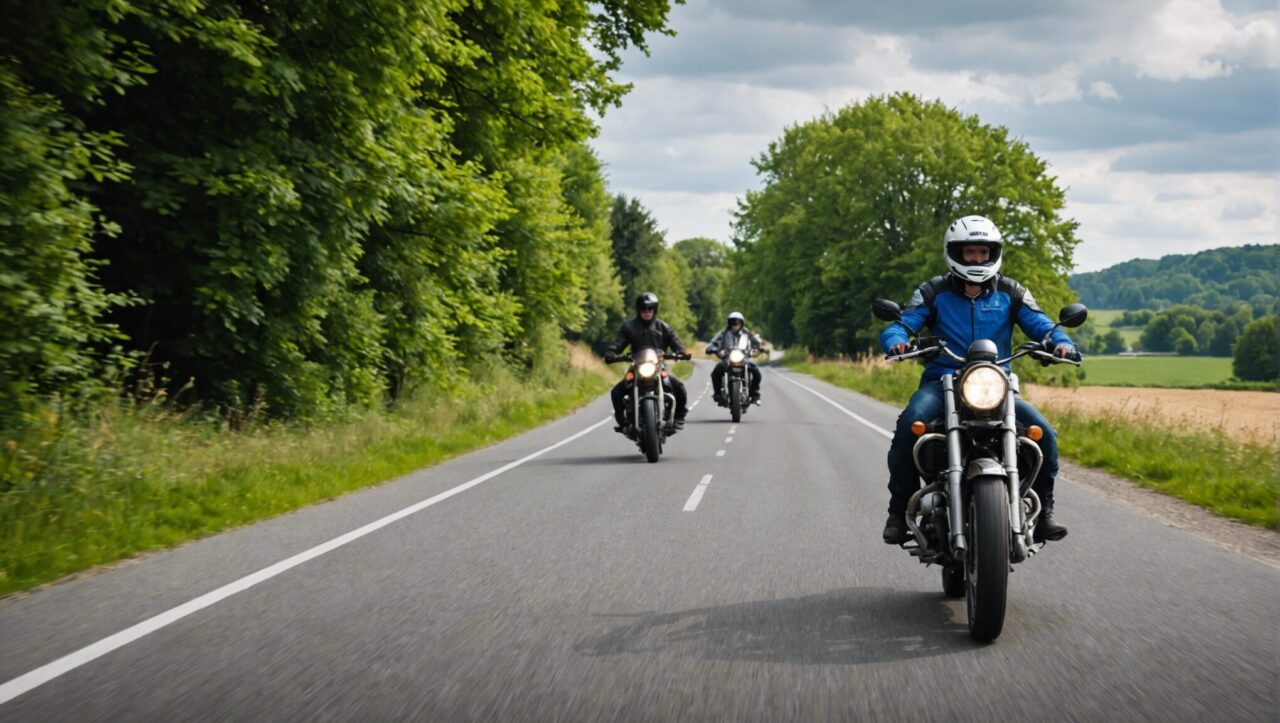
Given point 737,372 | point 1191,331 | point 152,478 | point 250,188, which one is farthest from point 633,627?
point 1191,331

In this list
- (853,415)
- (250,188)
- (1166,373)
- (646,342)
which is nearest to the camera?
(250,188)

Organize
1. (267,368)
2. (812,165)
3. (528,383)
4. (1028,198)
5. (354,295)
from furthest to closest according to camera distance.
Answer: (812,165) < (1028,198) < (528,383) < (354,295) < (267,368)

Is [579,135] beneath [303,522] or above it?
above

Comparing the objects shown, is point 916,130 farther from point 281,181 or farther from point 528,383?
point 281,181

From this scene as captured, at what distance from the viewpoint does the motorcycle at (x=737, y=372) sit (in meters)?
21.6

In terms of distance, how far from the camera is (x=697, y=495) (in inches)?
419

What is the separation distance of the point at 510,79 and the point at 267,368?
6646 mm

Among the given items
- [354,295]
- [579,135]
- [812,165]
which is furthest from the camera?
[812,165]

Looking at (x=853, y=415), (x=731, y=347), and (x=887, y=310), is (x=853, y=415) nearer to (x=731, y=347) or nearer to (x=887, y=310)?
(x=731, y=347)

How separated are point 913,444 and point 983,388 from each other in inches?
24.9

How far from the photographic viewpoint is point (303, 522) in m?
8.84

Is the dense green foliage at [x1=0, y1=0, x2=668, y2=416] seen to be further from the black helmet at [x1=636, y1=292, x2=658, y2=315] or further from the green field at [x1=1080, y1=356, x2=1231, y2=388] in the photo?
the green field at [x1=1080, y1=356, x2=1231, y2=388]

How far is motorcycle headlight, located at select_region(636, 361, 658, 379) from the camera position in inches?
552

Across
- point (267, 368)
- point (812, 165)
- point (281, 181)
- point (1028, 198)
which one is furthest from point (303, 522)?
point (812, 165)
